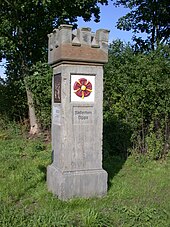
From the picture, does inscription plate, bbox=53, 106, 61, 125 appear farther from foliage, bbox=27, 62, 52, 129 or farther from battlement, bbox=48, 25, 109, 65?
foliage, bbox=27, 62, 52, 129

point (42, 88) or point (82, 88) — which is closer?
point (82, 88)

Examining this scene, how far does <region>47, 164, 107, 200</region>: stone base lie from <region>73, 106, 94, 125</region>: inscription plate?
0.81 metres

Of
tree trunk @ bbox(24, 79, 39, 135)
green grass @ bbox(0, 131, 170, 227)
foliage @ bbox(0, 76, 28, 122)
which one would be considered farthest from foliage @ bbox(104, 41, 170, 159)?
foliage @ bbox(0, 76, 28, 122)

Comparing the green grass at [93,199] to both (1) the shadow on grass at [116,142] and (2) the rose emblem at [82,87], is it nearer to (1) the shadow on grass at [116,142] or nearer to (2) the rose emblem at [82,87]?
(1) the shadow on grass at [116,142]

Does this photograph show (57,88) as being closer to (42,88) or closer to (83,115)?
(83,115)

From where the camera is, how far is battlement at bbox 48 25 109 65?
15.5 ft

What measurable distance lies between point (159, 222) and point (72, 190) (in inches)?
57.2

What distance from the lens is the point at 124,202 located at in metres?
4.71

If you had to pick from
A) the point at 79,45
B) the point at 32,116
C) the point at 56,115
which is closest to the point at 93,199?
the point at 56,115

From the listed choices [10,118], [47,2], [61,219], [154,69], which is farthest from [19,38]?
[61,219]

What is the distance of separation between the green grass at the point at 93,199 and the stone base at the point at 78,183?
13 cm

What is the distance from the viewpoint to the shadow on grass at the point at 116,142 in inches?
299

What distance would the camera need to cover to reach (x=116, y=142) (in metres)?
7.98

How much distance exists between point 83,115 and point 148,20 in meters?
11.3
